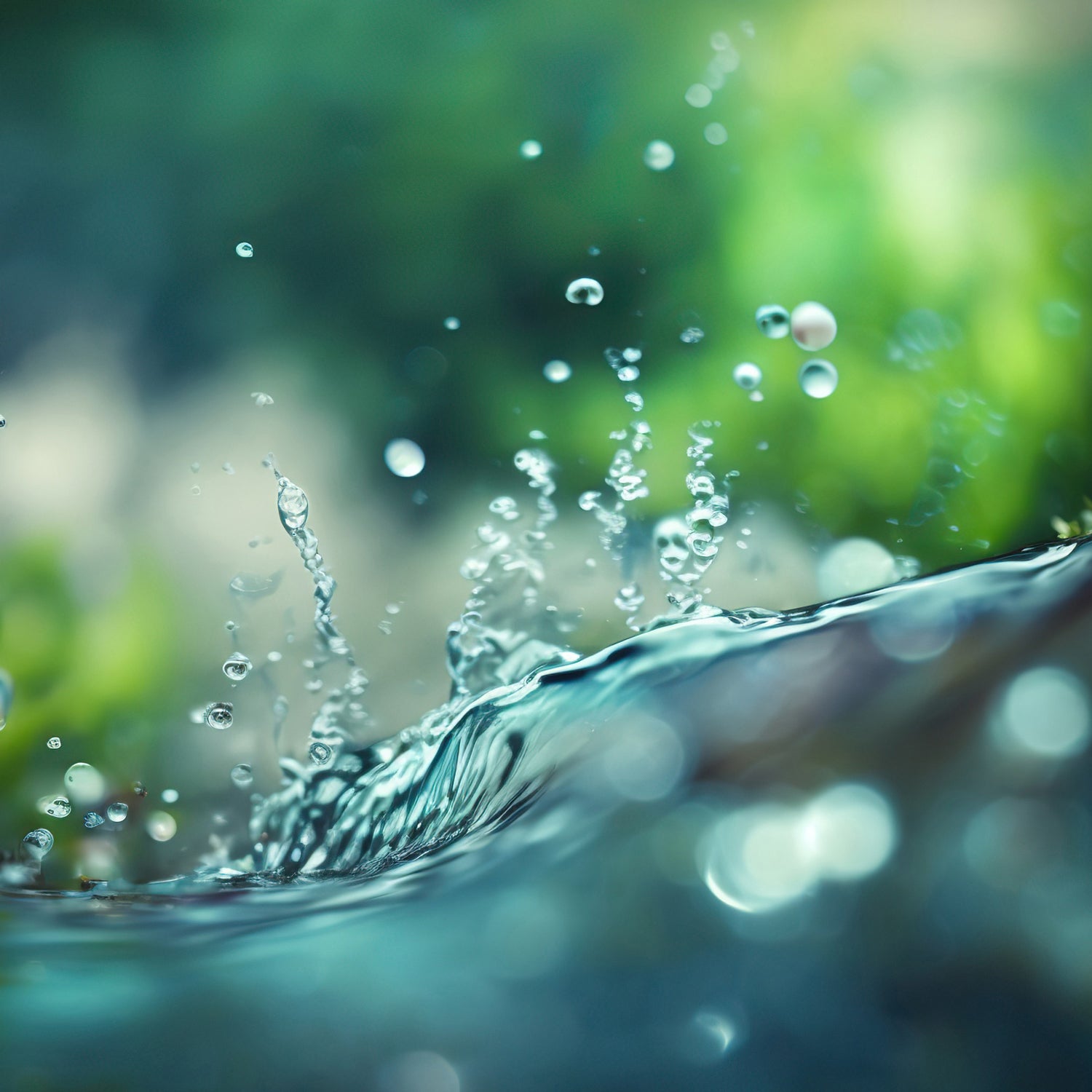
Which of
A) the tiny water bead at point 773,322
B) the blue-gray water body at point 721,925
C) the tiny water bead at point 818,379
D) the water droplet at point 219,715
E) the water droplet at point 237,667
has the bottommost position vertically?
the blue-gray water body at point 721,925

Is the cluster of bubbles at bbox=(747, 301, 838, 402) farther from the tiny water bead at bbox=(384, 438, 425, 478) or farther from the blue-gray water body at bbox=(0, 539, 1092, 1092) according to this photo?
the blue-gray water body at bbox=(0, 539, 1092, 1092)

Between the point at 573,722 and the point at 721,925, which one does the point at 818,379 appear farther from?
the point at 721,925

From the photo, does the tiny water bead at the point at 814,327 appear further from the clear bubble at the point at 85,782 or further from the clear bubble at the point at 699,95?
the clear bubble at the point at 85,782

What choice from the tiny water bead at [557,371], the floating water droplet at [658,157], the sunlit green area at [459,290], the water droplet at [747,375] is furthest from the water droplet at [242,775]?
the floating water droplet at [658,157]

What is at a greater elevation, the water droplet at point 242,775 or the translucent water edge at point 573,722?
the water droplet at point 242,775

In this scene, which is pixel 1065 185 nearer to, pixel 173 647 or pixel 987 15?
pixel 987 15

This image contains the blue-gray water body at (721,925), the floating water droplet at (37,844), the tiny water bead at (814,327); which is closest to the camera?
the blue-gray water body at (721,925)
